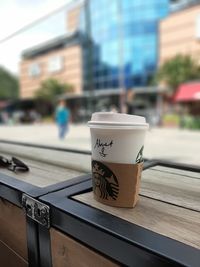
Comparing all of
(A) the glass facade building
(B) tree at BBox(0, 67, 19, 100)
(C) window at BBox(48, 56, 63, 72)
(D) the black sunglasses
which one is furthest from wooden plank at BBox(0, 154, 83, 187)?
(B) tree at BBox(0, 67, 19, 100)

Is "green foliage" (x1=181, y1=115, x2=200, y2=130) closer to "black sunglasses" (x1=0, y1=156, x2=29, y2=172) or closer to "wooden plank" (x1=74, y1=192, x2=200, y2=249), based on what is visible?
"black sunglasses" (x1=0, y1=156, x2=29, y2=172)

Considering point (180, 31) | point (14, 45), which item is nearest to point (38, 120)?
point (180, 31)

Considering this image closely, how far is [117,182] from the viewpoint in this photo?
779 millimetres

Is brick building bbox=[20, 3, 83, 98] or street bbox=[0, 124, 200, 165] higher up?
brick building bbox=[20, 3, 83, 98]

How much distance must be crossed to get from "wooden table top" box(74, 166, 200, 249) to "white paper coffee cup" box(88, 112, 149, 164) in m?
0.13

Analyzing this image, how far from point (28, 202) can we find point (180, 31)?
75.3 feet

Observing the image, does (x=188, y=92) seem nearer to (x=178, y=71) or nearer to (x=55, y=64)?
(x=178, y=71)

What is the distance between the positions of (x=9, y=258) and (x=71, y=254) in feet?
1.23

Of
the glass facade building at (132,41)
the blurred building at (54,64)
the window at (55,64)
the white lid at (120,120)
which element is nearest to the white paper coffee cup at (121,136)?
the white lid at (120,120)

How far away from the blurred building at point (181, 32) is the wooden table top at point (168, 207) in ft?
66.3

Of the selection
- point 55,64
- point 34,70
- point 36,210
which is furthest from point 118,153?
point 34,70

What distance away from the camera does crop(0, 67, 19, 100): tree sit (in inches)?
1605

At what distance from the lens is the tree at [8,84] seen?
4077cm

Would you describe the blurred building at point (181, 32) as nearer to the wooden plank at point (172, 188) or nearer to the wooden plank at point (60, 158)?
the wooden plank at point (60, 158)
